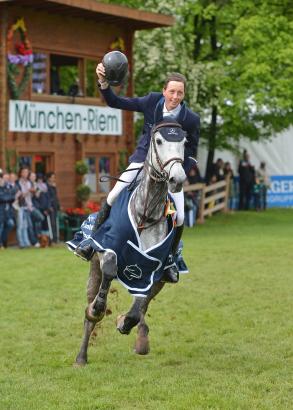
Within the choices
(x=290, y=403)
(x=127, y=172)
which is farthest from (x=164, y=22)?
(x=290, y=403)

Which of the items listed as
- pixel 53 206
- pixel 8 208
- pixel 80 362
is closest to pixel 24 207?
pixel 8 208

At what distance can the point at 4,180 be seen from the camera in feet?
74.5

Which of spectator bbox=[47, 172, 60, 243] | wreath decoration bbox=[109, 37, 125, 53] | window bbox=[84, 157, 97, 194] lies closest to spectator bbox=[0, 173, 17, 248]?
spectator bbox=[47, 172, 60, 243]

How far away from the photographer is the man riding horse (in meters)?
8.73

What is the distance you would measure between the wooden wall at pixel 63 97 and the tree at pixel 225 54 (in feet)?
11.4

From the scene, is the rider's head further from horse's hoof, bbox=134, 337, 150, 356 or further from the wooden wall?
the wooden wall

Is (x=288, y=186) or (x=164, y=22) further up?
(x=164, y=22)

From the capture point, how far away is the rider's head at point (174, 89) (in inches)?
345

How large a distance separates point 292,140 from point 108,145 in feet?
51.2

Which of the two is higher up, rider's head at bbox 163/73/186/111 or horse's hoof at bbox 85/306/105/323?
rider's head at bbox 163/73/186/111

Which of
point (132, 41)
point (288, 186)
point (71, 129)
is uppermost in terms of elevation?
point (132, 41)

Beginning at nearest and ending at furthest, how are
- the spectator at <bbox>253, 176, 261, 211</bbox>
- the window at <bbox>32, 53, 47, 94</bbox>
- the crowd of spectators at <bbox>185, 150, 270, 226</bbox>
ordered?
the window at <bbox>32, 53, 47, 94</bbox>
the crowd of spectators at <bbox>185, 150, 270, 226</bbox>
the spectator at <bbox>253, 176, 261, 211</bbox>

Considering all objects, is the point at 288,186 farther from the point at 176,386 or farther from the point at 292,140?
the point at 176,386

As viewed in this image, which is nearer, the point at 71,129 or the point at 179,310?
the point at 179,310
